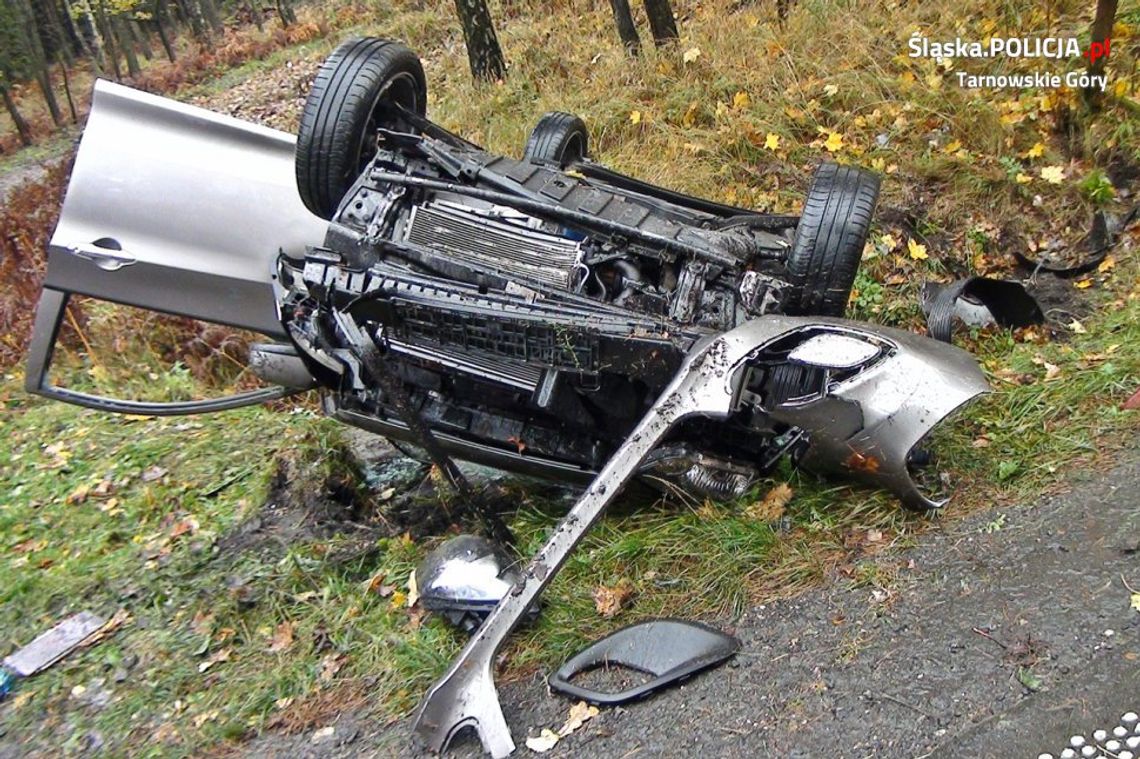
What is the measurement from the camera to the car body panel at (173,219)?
365cm

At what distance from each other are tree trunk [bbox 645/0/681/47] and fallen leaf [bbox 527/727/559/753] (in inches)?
240

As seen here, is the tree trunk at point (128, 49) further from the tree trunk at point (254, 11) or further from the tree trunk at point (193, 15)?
the tree trunk at point (254, 11)

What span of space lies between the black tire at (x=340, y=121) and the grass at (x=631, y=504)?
1320 millimetres

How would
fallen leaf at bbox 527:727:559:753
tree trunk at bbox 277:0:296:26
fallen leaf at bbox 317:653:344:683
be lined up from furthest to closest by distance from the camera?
tree trunk at bbox 277:0:296:26
fallen leaf at bbox 317:653:344:683
fallen leaf at bbox 527:727:559:753

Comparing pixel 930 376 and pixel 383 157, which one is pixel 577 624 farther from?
pixel 383 157

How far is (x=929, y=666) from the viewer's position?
Result: 2.30m

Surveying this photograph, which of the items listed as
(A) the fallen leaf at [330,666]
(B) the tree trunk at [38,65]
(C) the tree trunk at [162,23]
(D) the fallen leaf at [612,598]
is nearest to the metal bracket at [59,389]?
→ (A) the fallen leaf at [330,666]

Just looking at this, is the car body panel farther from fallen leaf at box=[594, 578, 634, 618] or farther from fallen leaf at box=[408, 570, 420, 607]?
fallen leaf at box=[594, 578, 634, 618]

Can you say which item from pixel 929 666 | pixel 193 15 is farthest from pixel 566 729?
pixel 193 15

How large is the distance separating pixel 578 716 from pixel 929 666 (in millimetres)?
979

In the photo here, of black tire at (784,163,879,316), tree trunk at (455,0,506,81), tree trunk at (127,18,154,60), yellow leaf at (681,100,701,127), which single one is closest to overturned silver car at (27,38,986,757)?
black tire at (784,163,879,316)

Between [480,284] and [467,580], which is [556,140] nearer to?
[480,284]

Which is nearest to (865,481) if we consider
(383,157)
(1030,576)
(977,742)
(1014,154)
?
(1030,576)

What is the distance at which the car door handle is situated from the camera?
11.9 ft
